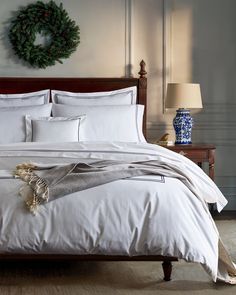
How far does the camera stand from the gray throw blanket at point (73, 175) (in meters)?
3.27

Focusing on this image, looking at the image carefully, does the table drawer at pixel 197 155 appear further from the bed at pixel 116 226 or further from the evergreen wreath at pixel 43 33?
the bed at pixel 116 226

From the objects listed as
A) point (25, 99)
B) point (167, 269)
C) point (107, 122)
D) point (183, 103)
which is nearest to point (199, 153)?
point (183, 103)

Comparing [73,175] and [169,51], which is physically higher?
[169,51]

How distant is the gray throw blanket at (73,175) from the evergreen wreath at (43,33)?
7.78 feet

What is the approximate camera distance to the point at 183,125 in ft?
18.8

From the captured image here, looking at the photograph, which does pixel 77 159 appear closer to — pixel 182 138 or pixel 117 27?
pixel 182 138

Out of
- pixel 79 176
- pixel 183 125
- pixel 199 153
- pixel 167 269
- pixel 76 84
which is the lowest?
pixel 167 269

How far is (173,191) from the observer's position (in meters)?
3.34

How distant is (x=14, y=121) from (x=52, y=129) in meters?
0.37

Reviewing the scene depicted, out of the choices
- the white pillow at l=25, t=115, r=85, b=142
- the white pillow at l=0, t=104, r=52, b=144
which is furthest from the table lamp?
the white pillow at l=0, t=104, r=52, b=144

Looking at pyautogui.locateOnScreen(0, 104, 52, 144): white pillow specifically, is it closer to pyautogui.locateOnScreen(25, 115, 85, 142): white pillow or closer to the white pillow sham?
pyautogui.locateOnScreen(25, 115, 85, 142): white pillow

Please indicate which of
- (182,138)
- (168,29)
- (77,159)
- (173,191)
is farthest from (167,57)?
(173,191)

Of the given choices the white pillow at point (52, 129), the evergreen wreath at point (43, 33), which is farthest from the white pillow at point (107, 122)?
the evergreen wreath at point (43, 33)

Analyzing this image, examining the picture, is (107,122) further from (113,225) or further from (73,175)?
(113,225)
